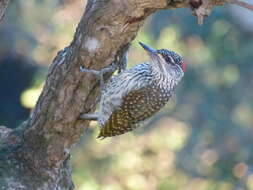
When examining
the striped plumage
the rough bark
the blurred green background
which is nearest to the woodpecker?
the striped plumage

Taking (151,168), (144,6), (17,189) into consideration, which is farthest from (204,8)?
(151,168)

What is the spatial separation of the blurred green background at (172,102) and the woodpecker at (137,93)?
334 centimetres

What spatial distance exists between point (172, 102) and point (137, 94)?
5.55 metres

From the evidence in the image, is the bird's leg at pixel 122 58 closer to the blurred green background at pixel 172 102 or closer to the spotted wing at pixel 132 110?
the spotted wing at pixel 132 110

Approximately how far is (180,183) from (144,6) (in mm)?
6699

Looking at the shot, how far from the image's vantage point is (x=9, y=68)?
11.4 metres

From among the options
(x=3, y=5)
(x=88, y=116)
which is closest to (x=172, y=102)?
(x=88, y=116)

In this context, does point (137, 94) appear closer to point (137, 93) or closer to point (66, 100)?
point (137, 93)

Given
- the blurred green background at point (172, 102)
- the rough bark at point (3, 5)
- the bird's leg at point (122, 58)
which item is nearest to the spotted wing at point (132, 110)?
the bird's leg at point (122, 58)

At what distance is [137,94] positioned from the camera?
6.14 meters

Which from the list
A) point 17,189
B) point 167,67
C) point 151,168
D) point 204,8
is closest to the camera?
point 204,8

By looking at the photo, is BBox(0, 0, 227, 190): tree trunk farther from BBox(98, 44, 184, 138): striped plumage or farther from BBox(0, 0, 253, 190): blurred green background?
BBox(0, 0, 253, 190): blurred green background

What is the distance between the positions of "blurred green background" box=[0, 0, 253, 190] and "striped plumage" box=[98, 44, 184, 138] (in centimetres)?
334

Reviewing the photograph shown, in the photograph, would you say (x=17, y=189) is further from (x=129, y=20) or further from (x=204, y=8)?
(x=204, y=8)
